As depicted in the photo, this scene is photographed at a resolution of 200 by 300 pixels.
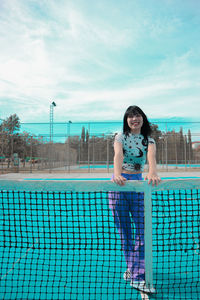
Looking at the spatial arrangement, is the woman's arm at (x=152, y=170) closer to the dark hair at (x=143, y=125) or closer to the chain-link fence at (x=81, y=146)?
the dark hair at (x=143, y=125)

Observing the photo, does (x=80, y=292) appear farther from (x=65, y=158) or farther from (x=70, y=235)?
(x=65, y=158)

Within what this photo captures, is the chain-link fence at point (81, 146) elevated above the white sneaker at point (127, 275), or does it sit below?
above

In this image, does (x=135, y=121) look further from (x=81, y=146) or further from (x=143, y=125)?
(x=81, y=146)

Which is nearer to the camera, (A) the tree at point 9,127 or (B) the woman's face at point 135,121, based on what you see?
(B) the woman's face at point 135,121

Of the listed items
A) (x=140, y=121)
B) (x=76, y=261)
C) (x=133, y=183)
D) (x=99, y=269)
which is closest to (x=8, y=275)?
(x=76, y=261)

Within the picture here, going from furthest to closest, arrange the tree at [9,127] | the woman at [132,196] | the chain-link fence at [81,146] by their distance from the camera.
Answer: the tree at [9,127]
the chain-link fence at [81,146]
the woman at [132,196]

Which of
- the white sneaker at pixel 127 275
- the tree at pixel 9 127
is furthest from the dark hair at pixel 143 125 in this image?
the tree at pixel 9 127

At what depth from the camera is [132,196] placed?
7.34 ft

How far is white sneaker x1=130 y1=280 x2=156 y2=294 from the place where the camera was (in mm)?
2114

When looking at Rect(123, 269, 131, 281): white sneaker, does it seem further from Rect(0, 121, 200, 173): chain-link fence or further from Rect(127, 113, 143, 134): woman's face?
Rect(0, 121, 200, 173): chain-link fence

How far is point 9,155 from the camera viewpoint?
14953 millimetres

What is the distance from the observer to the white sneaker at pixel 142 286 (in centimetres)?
211

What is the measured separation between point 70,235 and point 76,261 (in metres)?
0.99

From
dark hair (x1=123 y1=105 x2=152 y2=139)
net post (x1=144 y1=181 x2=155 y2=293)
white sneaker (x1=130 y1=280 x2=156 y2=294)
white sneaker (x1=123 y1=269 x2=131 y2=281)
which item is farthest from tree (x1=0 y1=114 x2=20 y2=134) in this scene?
net post (x1=144 y1=181 x2=155 y2=293)
